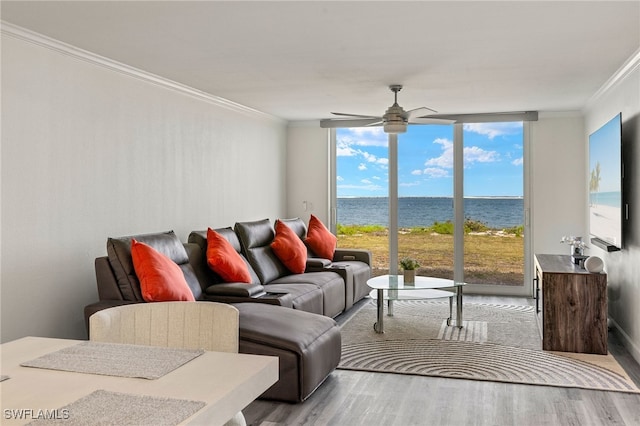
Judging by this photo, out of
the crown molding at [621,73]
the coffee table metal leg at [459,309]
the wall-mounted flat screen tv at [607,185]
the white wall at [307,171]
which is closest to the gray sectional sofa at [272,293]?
the coffee table metal leg at [459,309]

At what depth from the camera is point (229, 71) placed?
15.7 feet

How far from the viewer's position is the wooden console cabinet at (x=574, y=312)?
15.0 feet

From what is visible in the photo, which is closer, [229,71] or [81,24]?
[81,24]

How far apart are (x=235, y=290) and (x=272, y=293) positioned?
12.5 inches

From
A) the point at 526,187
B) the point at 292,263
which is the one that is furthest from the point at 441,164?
the point at 292,263

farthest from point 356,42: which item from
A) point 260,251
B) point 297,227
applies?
point 297,227

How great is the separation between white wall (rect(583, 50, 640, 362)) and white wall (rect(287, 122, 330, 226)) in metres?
3.75

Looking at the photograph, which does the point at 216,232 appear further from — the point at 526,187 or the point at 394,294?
the point at 526,187

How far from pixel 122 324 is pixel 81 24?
215 cm

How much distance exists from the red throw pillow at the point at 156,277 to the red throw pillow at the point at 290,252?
213 cm

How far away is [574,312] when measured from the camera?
15.2 feet

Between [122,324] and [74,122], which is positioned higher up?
[74,122]

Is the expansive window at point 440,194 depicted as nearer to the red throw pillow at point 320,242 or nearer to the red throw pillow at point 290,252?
the red throw pillow at point 320,242

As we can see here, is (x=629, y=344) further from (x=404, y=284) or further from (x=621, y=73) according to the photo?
(x=621, y=73)
